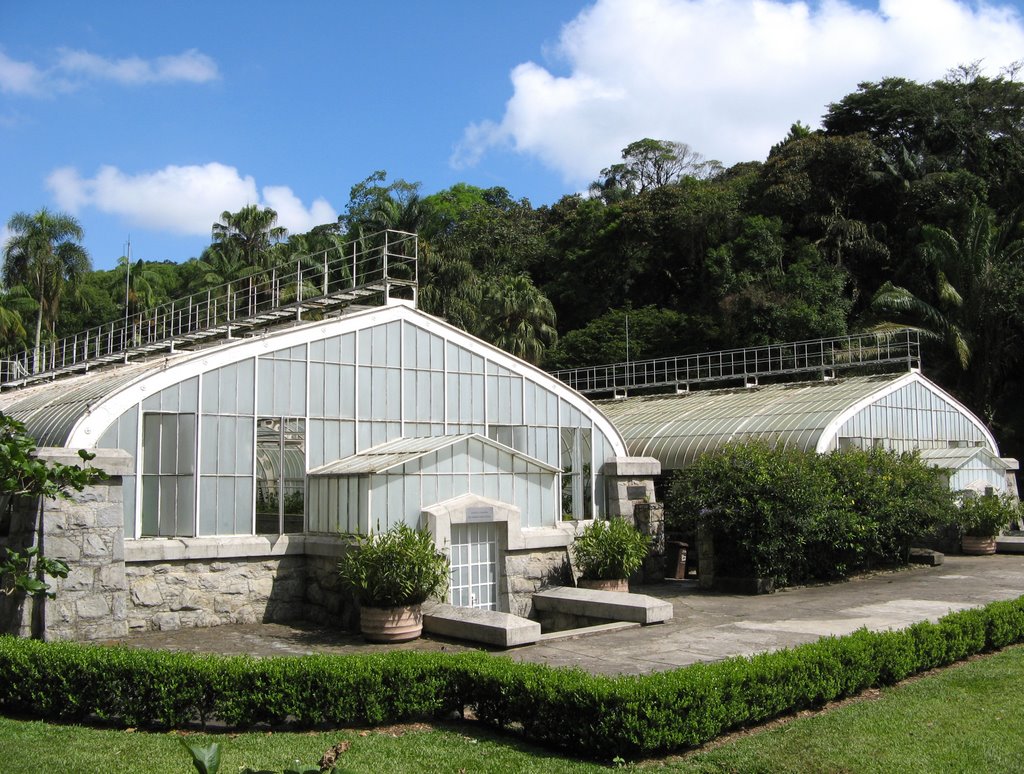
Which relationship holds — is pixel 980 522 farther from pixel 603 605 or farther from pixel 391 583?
pixel 391 583

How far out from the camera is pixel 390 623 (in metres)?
13.3

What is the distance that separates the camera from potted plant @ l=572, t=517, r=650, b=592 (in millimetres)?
17000

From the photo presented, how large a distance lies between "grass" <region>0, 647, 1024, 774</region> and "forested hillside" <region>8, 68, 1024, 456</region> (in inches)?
1109

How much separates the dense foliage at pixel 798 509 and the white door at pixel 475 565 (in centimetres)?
471

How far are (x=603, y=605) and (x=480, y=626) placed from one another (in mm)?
2629

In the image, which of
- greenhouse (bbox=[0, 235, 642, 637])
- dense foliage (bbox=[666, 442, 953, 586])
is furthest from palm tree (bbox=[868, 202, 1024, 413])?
greenhouse (bbox=[0, 235, 642, 637])

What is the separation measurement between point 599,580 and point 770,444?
26.2ft

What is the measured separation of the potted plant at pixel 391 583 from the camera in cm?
1327

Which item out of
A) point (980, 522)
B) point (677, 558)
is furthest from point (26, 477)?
point (980, 522)

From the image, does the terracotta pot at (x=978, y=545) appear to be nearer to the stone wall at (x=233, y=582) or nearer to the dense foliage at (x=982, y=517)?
the dense foliage at (x=982, y=517)

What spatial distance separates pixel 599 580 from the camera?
17.0 m

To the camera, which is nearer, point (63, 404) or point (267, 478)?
point (63, 404)

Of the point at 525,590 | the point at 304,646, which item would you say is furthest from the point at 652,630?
the point at 304,646

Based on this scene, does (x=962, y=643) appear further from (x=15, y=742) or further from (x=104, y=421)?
(x=104, y=421)
